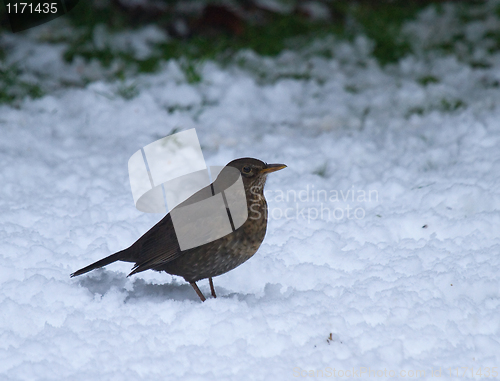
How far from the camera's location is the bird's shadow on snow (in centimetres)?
299

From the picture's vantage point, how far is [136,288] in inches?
121

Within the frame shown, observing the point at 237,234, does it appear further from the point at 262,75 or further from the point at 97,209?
the point at 262,75

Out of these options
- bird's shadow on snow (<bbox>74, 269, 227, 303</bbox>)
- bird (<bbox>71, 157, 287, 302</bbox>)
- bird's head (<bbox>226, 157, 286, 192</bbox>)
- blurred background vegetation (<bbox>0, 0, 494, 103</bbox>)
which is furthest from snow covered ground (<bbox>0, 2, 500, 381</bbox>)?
bird's head (<bbox>226, 157, 286, 192</bbox>)

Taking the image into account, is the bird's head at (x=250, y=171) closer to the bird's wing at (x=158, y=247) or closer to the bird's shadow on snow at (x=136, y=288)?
the bird's wing at (x=158, y=247)

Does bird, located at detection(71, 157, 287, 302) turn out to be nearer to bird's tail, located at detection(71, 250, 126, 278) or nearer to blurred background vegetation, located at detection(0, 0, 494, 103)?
bird's tail, located at detection(71, 250, 126, 278)

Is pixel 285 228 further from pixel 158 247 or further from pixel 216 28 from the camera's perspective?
pixel 216 28

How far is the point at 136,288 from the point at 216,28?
4721 mm

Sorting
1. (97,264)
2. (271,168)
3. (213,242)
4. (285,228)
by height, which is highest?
(271,168)

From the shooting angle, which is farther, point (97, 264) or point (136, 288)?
point (136, 288)

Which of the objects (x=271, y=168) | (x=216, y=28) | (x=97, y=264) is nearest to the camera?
(x=97, y=264)

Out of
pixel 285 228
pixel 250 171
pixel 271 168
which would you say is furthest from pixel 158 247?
pixel 285 228

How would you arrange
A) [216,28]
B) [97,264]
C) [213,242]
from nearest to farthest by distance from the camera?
[213,242] < [97,264] < [216,28]

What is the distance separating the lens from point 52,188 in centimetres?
406

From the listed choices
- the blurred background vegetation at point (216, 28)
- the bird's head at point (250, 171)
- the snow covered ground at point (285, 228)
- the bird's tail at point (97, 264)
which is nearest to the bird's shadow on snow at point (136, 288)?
the snow covered ground at point (285, 228)
